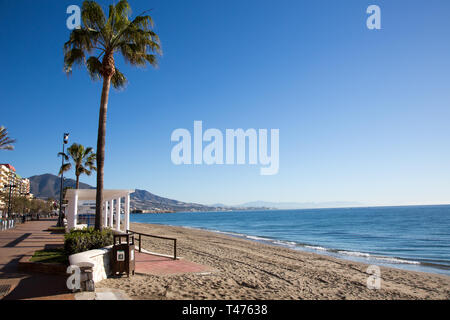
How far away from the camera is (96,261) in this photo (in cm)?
801

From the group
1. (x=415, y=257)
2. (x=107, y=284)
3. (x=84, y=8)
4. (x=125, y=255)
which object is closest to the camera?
(x=107, y=284)

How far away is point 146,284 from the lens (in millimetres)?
8062

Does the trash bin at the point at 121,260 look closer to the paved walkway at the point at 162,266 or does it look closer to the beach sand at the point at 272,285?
the beach sand at the point at 272,285

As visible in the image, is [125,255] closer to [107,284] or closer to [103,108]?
[107,284]

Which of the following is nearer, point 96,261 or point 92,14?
point 96,261

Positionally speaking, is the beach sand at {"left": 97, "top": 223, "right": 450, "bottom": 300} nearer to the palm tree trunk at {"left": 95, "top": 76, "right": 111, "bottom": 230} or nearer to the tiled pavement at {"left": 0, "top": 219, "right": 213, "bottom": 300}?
the tiled pavement at {"left": 0, "top": 219, "right": 213, "bottom": 300}

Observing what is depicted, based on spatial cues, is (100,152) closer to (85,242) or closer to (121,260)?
(85,242)

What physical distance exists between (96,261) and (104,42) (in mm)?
8194

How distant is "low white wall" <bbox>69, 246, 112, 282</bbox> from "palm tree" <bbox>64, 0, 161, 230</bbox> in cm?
286

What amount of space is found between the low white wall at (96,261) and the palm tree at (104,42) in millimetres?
2863

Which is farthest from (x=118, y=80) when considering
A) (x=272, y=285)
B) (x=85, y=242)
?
(x=272, y=285)

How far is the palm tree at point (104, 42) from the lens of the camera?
37.3 ft
